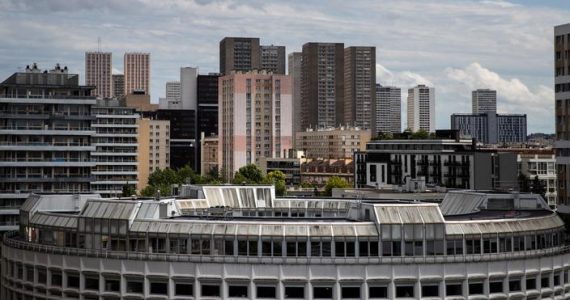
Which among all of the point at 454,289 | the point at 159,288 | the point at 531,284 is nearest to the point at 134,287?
the point at 159,288

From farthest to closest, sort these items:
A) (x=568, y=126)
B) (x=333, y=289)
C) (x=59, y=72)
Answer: (x=59, y=72)
(x=568, y=126)
(x=333, y=289)

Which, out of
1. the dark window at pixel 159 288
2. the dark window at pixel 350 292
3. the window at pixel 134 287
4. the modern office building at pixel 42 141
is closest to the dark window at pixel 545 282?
the dark window at pixel 350 292

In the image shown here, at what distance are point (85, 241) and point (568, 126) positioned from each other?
3634 inches

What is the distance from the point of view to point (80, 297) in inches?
3976

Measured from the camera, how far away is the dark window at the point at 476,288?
9744cm

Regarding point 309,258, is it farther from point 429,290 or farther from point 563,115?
point 563,115

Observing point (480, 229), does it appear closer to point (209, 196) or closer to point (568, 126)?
point (209, 196)

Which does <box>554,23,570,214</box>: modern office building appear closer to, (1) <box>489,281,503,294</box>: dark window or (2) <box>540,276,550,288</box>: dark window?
(2) <box>540,276,550,288</box>: dark window

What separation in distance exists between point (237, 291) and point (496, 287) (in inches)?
1109

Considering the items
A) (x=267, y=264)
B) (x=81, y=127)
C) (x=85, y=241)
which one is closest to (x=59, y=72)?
(x=81, y=127)

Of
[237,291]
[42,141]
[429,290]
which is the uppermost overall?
[42,141]

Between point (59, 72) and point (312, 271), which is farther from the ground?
point (59, 72)

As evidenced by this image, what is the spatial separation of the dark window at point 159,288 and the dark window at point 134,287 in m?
1.50

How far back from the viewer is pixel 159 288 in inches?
3834
